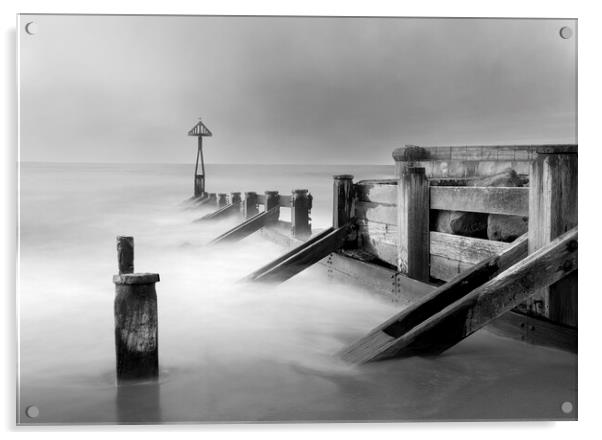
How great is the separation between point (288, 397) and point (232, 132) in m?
1.35

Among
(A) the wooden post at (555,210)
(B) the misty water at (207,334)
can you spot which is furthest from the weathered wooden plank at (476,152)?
(A) the wooden post at (555,210)

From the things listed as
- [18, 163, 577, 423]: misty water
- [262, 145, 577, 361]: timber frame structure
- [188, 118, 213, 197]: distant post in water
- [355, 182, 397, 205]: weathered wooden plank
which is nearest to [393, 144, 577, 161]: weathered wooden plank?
[262, 145, 577, 361]: timber frame structure

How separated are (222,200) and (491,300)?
4.99ft

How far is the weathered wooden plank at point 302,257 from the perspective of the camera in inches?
134

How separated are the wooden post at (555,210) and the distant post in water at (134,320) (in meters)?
1.64

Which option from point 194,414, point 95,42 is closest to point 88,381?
point 194,414

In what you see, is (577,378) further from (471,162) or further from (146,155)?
(146,155)

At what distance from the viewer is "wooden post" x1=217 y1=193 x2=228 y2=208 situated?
325 centimetres

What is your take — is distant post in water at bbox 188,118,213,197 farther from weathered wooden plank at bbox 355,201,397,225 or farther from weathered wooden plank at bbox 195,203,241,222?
weathered wooden plank at bbox 355,201,397,225

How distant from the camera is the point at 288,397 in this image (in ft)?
8.82

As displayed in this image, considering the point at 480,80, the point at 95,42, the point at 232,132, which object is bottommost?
the point at 232,132

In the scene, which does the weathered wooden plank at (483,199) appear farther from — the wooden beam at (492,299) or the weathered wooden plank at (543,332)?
the weathered wooden plank at (543,332)

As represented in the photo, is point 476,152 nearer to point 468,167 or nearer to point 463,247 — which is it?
point 468,167

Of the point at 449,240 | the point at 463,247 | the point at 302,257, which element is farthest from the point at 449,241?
the point at 302,257
